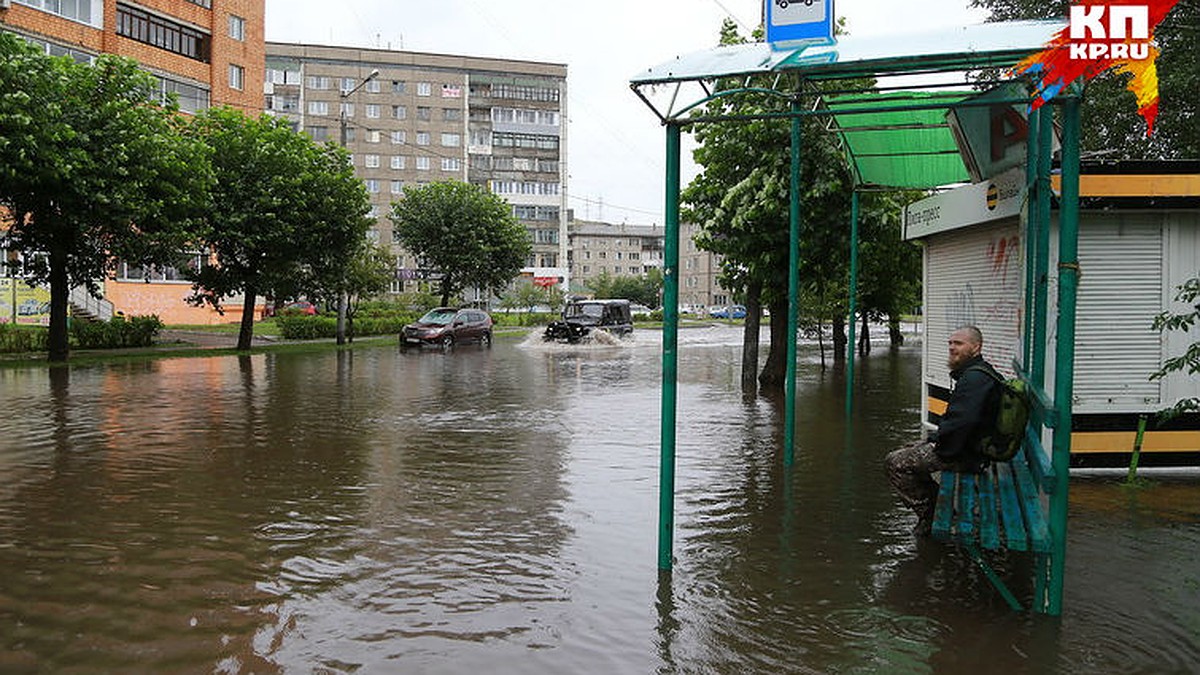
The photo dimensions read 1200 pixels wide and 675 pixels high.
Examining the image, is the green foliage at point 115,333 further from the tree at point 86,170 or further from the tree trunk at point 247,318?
the tree at point 86,170

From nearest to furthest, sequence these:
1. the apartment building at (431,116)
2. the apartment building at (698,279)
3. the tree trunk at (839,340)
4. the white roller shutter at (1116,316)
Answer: the white roller shutter at (1116,316)
the tree trunk at (839,340)
the apartment building at (431,116)
the apartment building at (698,279)

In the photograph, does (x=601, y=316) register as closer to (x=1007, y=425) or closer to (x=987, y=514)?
(x=1007, y=425)

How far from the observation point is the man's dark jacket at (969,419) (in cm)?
560

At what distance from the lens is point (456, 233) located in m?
53.8

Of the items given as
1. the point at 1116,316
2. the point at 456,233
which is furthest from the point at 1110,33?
the point at 456,233

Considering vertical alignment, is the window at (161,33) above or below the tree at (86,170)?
above

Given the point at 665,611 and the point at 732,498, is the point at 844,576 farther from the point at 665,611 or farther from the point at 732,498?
the point at 732,498

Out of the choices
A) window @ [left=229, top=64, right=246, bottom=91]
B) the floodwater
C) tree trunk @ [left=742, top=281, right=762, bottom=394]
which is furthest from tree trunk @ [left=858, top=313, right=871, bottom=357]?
window @ [left=229, top=64, right=246, bottom=91]

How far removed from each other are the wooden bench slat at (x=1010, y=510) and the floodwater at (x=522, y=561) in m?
0.39

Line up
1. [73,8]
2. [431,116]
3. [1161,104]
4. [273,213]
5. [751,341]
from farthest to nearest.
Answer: [431,116], [73,8], [273,213], [1161,104], [751,341]

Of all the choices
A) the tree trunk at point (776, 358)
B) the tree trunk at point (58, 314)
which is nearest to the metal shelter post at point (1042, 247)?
the tree trunk at point (776, 358)

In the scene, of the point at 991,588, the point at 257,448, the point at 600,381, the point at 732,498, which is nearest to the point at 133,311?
the point at 600,381

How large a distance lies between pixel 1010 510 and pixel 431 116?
88.8 metres

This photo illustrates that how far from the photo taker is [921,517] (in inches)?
260
